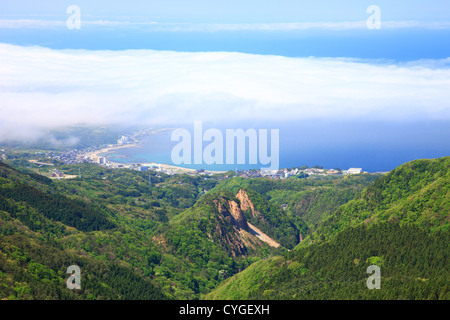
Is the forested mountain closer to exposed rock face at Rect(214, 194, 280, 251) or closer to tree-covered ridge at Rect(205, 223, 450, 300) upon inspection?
tree-covered ridge at Rect(205, 223, 450, 300)

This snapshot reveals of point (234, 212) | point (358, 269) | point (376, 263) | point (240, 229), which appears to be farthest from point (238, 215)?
point (376, 263)

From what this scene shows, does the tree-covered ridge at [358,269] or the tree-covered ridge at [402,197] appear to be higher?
the tree-covered ridge at [402,197]

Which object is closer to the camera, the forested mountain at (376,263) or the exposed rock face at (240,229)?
the forested mountain at (376,263)

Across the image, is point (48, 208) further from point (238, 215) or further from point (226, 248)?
point (238, 215)

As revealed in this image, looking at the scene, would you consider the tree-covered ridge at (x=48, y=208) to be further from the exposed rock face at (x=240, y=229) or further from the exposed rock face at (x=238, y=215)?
the exposed rock face at (x=238, y=215)

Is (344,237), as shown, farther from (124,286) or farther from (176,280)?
(124,286)

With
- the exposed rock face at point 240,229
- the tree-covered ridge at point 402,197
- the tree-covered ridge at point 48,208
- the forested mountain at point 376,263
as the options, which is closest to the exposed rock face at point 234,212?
the exposed rock face at point 240,229

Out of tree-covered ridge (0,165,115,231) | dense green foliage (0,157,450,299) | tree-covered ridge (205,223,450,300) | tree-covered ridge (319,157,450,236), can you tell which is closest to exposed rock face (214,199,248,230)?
dense green foliage (0,157,450,299)

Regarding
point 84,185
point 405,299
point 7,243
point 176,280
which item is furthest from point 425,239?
point 84,185
